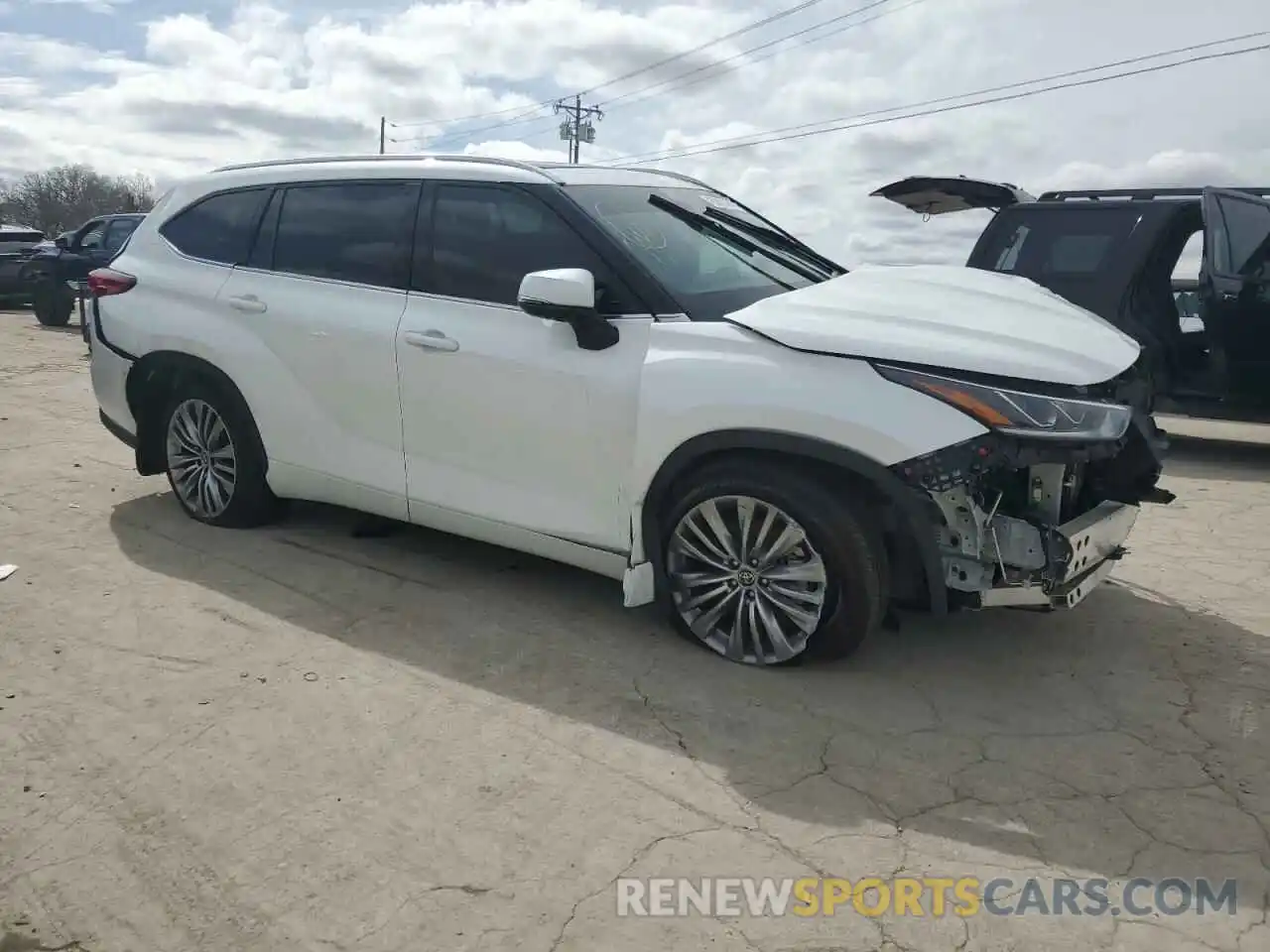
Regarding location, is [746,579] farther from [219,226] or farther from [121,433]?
[121,433]

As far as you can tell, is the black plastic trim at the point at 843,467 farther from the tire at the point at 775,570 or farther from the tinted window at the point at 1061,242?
the tinted window at the point at 1061,242

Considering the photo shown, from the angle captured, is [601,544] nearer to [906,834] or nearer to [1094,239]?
[906,834]

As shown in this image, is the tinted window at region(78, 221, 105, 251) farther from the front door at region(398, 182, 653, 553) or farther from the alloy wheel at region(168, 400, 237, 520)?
the front door at region(398, 182, 653, 553)

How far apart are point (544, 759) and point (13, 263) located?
19.6m

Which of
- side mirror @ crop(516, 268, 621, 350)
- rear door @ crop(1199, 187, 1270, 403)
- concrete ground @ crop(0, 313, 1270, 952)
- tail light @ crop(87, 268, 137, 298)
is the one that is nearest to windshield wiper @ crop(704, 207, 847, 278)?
side mirror @ crop(516, 268, 621, 350)

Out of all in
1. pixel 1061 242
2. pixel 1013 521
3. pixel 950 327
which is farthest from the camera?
pixel 1061 242

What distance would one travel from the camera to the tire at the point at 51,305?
1733 centimetres

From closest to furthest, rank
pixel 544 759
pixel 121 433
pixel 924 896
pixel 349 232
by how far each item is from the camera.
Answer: pixel 924 896, pixel 544 759, pixel 349 232, pixel 121 433

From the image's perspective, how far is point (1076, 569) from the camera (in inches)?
131

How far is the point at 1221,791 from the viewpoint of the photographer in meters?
2.93

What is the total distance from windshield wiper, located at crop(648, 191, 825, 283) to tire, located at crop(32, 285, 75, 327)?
1638cm

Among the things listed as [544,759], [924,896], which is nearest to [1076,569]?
[924,896]

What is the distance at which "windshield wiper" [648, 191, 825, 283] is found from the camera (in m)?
4.30

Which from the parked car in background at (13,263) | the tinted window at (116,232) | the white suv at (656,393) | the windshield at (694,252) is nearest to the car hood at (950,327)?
the white suv at (656,393)
